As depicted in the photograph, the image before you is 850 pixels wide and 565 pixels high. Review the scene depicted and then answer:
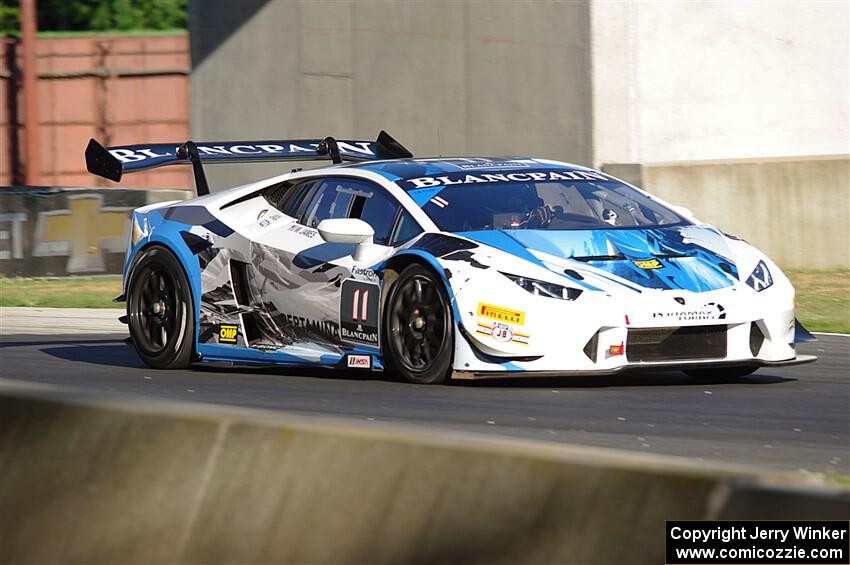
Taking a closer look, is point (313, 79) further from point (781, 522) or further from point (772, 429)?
point (781, 522)

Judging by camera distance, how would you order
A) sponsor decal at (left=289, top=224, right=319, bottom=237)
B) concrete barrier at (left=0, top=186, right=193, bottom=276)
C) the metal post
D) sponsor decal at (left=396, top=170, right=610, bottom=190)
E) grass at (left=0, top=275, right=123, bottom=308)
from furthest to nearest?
the metal post, concrete barrier at (left=0, top=186, right=193, bottom=276), grass at (left=0, top=275, right=123, bottom=308), sponsor decal at (left=289, top=224, right=319, bottom=237), sponsor decal at (left=396, top=170, right=610, bottom=190)

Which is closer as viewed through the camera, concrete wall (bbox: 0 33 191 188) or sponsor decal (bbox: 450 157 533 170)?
sponsor decal (bbox: 450 157 533 170)

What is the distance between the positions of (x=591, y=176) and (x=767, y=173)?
813 centimetres

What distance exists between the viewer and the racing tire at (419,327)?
812 cm

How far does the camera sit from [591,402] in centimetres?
770

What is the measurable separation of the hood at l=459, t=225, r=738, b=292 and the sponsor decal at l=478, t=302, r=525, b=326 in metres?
0.32

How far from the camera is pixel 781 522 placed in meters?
2.91

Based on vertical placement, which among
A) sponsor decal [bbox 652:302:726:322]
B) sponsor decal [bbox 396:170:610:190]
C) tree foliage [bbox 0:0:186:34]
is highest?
tree foliage [bbox 0:0:186:34]

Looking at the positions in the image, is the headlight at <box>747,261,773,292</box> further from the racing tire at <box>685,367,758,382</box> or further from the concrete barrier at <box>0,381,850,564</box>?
the concrete barrier at <box>0,381,850,564</box>

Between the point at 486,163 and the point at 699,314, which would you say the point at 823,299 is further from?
the point at 699,314

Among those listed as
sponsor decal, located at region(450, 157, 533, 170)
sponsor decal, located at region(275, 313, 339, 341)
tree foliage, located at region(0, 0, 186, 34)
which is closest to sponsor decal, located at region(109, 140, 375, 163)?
sponsor decal, located at region(450, 157, 533, 170)

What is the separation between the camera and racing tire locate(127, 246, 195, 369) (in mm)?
9852

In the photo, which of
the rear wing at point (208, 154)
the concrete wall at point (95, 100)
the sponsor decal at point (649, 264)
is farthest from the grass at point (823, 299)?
the concrete wall at point (95, 100)

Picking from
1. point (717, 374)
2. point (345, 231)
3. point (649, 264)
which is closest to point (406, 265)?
point (345, 231)
